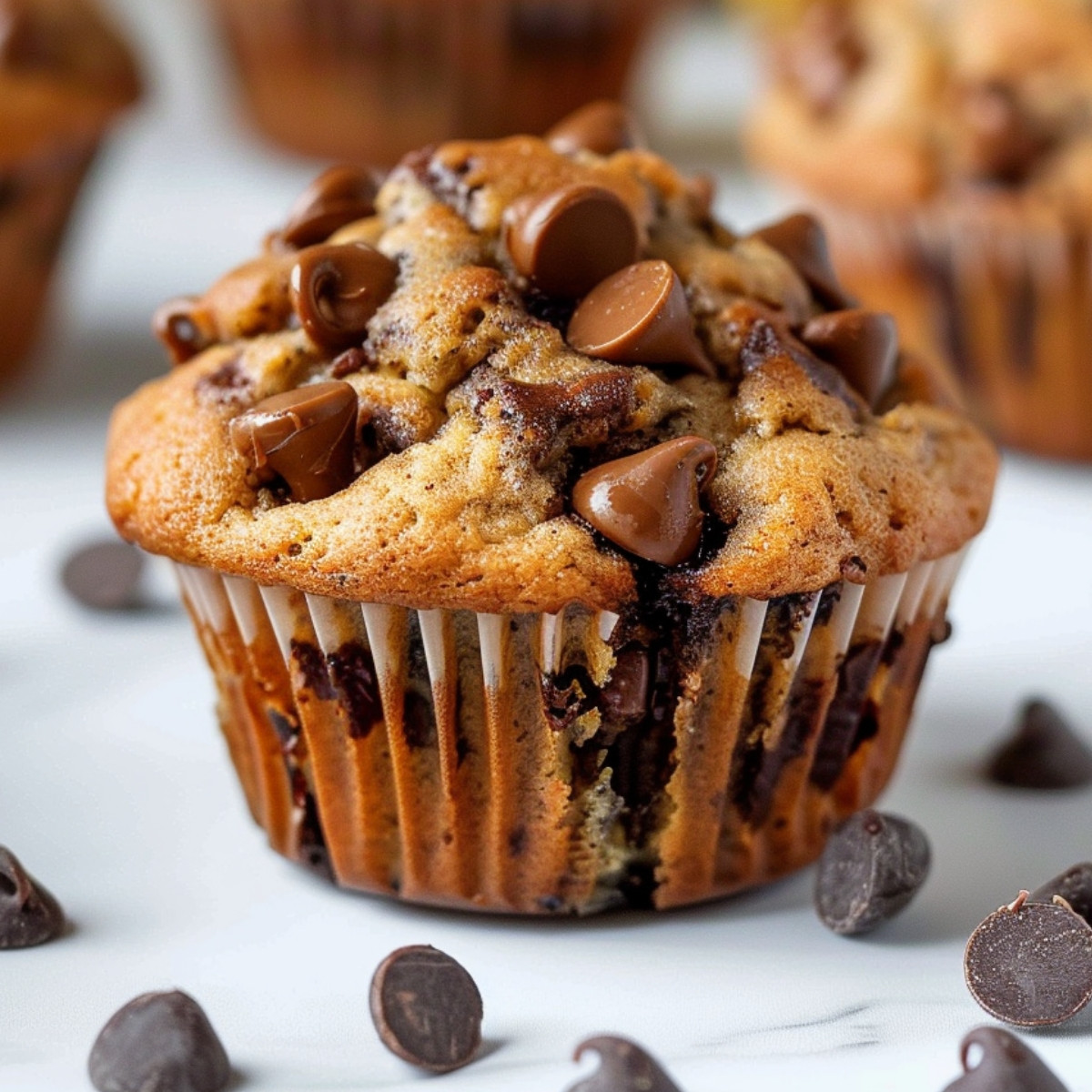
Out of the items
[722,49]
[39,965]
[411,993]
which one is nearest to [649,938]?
[411,993]

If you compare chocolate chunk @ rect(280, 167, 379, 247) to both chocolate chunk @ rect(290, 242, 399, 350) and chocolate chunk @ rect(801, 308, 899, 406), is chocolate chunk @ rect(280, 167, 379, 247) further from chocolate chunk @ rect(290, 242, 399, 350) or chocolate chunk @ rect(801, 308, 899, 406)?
chocolate chunk @ rect(801, 308, 899, 406)

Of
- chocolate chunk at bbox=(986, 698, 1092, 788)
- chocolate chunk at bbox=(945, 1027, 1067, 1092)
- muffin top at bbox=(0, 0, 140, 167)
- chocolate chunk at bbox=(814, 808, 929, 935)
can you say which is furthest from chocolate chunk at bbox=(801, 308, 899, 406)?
muffin top at bbox=(0, 0, 140, 167)

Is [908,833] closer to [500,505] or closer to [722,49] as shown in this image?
[500,505]

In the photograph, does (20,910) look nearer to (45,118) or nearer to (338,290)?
(338,290)

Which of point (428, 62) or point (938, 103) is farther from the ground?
point (938, 103)

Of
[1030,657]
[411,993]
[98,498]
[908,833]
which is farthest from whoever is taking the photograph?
[98,498]

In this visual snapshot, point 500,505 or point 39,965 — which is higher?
point 500,505

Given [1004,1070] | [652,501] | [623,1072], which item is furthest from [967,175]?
[623,1072]
